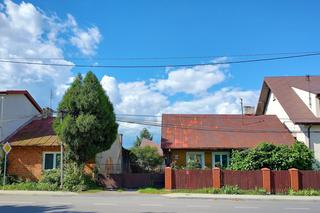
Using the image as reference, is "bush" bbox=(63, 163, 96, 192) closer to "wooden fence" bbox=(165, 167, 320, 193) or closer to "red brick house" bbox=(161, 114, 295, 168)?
"wooden fence" bbox=(165, 167, 320, 193)

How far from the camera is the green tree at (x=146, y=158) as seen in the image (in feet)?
137

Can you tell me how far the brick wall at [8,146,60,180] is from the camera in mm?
30094

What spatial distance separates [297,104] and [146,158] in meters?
18.5

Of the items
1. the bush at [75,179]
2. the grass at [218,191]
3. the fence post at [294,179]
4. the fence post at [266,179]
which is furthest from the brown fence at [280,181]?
the bush at [75,179]

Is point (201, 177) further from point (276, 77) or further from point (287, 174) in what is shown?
point (276, 77)

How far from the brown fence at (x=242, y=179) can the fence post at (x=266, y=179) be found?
0.31 meters

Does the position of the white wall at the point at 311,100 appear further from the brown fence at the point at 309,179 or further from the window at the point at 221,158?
the window at the point at 221,158

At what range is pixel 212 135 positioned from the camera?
110 feet

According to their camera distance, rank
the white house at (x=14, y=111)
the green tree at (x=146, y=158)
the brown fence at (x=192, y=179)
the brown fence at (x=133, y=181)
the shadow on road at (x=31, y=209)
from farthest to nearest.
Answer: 1. the green tree at (x=146, y=158)
2. the white house at (x=14, y=111)
3. the brown fence at (x=133, y=181)
4. the brown fence at (x=192, y=179)
5. the shadow on road at (x=31, y=209)

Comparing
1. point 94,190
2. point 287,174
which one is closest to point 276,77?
point 287,174

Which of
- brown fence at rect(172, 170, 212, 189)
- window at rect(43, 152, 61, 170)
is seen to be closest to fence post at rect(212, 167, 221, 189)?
brown fence at rect(172, 170, 212, 189)

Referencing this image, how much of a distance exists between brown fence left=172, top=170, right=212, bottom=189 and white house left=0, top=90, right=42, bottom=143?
1416cm

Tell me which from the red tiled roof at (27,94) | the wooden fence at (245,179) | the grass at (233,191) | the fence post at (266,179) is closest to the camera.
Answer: the grass at (233,191)

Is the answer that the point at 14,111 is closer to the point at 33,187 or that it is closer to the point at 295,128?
the point at 33,187
